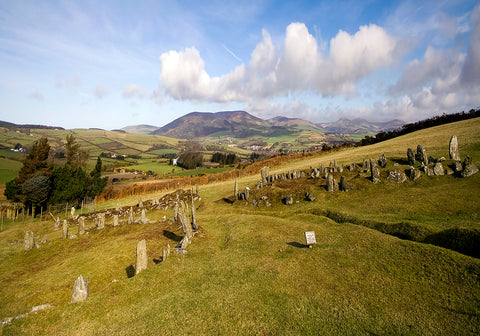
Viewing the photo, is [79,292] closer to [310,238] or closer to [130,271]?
[130,271]

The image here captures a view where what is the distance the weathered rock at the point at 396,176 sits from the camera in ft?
88.8

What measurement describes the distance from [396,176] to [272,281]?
22.3 m

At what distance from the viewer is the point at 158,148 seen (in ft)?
631

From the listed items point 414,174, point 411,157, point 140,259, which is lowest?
point 140,259

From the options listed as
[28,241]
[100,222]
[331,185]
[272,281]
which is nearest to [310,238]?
[272,281]

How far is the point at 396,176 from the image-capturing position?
27453 mm

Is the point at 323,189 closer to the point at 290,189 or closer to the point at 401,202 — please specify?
the point at 290,189

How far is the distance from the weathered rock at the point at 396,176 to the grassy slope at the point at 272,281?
3.85 m

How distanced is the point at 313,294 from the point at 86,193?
55.5 meters

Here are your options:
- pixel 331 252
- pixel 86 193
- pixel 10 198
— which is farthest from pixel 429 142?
pixel 10 198

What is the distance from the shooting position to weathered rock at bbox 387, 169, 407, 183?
27.1 m

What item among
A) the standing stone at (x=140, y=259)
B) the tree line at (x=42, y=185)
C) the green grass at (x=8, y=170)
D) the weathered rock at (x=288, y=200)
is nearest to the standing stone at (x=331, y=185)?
the weathered rock at (x=288, y=200)

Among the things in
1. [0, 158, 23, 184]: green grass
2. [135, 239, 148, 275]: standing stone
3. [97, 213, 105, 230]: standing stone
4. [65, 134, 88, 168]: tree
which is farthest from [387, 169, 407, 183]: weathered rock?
[0, 158, 23, 184]: green grass

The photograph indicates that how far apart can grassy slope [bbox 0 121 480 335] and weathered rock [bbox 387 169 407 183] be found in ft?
12.6
